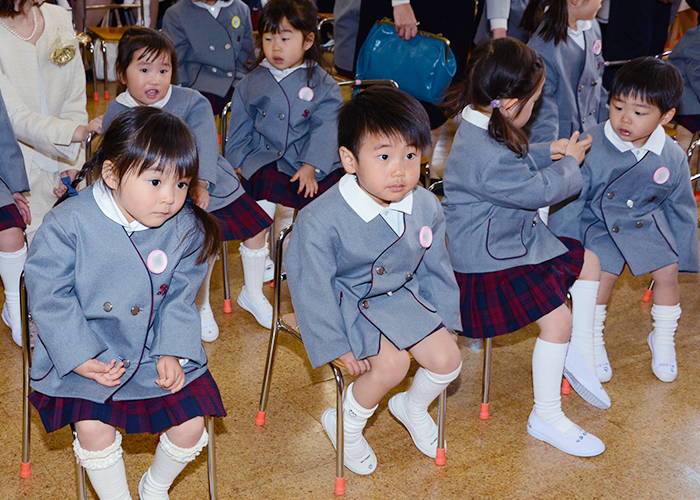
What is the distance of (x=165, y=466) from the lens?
158 cm

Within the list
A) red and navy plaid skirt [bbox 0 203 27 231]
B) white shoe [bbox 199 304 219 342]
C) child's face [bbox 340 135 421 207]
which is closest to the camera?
child's face [bbox 340 135 421 207]

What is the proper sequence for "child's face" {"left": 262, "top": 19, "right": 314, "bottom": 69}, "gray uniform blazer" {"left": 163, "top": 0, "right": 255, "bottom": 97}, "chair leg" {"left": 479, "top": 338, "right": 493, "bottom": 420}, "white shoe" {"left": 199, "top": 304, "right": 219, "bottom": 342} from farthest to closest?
"gray uniform blazer" {"left": 163, "top": 0, "right": 255, "bottom": 97}
"child's face" {"left": 262, "top": 19, "right": 314, "bottom": 69}
"white shoe" {"left": 199, "top": 304, "right": 219, "bottom": 342}
"chair leg" {"left": 479, "top": 338, "right": 493, "bottom": 420}

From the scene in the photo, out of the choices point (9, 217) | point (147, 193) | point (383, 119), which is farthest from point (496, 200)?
point (9, 217)

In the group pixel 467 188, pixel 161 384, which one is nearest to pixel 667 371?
pixel 467 188

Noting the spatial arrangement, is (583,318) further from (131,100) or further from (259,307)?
(131,100)

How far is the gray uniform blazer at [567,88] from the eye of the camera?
8.69 feet

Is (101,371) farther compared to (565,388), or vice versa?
(565,388)

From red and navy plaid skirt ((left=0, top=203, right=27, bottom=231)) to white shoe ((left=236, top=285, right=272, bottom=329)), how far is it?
750 mm

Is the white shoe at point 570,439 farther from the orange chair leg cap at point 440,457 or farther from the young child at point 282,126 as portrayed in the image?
the young child at point 282,126

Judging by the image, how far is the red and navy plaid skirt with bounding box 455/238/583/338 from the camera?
194cm

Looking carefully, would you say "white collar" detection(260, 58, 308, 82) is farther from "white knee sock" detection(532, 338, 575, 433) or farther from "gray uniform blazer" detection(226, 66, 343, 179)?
"white knee sock" detection(532, 338, 575, 433)

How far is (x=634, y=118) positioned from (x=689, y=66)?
131 cm

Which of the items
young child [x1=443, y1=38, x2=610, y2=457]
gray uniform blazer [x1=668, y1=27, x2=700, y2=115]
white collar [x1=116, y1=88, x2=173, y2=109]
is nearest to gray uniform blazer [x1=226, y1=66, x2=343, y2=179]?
white collar [x1=116, y1=88, x2=173, y2=109]

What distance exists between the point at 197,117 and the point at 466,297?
968mm
